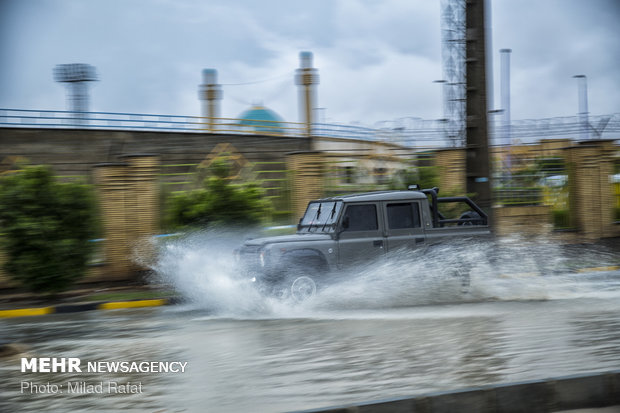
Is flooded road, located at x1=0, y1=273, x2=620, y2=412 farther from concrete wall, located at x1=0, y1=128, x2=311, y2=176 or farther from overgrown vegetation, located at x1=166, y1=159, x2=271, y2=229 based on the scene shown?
concrete wall, located at x1=0, y1=128, x2=311, y2=176

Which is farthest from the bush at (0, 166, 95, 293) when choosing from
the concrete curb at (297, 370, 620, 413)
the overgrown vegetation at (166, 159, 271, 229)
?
the concrete curb at (297, 370, 620, 413)

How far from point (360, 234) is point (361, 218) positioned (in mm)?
277

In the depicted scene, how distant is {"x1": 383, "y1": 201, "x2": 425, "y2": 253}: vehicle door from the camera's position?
31.9 feet

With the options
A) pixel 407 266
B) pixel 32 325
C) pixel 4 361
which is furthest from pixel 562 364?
pixel 32 325

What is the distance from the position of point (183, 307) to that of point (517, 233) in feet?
38.3

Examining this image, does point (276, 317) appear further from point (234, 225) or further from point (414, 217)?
point (234, 225)

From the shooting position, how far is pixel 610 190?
62.4 ft

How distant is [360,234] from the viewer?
9.72m

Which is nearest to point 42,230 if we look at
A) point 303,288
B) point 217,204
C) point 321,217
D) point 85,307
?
point 85,307

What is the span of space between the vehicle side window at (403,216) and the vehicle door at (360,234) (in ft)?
0.62

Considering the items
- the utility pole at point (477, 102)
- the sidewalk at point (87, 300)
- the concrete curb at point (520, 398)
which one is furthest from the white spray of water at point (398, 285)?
the concrete curb at point (520, 398)

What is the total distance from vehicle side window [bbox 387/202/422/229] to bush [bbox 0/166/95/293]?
259 inches

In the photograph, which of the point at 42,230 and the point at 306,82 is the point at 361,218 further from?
the point at 306,82

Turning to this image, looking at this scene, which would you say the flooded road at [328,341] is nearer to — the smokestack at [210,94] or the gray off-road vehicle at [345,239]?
the gray off-road vehicle at [345,239]
